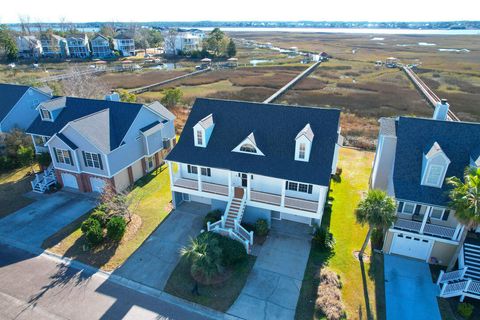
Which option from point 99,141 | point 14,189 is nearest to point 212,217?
point 99,141

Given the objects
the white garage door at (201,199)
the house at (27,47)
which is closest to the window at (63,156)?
the white garage door at (201,199)

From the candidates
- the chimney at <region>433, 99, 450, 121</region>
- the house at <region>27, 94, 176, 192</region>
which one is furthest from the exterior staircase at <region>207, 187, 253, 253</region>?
the chimney at <region>433, 99, 450, 121</region>

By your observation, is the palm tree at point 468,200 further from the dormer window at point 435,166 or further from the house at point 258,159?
the house at point 258,159

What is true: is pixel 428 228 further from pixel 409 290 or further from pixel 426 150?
pixel 426 150

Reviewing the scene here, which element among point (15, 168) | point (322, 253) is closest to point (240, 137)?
point (322, 253)

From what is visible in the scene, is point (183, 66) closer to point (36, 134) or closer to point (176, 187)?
point (36, 134)

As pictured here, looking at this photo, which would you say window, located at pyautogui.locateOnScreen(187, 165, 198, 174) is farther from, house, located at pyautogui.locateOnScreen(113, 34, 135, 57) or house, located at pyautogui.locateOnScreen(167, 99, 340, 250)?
house, located at pyautogui.locateOnScreen(113, 34, 135, 57)
